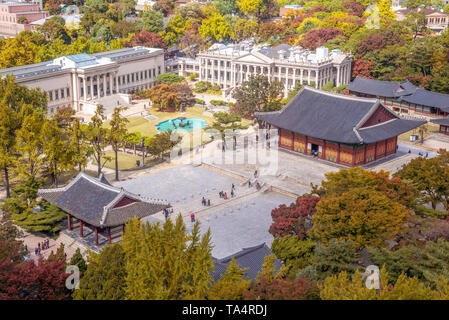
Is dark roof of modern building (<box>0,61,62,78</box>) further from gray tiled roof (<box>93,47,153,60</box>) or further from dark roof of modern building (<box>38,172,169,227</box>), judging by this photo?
dark roof of modern building (<box>38,172,169,227</box>)

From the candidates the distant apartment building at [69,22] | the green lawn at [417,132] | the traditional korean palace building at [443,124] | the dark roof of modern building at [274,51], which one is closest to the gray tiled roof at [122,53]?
the dark roof of modern building at [274,51]

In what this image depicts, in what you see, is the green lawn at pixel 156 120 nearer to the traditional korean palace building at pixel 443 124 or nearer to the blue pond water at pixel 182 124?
the blue pond water at pixel 182 124

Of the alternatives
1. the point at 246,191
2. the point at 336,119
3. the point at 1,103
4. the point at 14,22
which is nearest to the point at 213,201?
the point at 246,191

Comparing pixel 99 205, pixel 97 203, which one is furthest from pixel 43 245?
pixel 99 205

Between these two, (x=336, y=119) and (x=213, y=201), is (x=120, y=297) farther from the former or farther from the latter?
(x=336, y=119)

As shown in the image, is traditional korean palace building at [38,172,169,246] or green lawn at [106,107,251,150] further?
green lawn at [106,107,251,150]

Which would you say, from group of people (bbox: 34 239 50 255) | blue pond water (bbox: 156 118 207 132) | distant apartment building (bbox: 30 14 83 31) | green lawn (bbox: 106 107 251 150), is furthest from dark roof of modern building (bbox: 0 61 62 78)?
distant apartment building (bbox: 30 14 83 31)

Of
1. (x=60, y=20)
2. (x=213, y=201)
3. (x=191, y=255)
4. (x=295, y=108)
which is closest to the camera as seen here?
(x=191, y=255)
